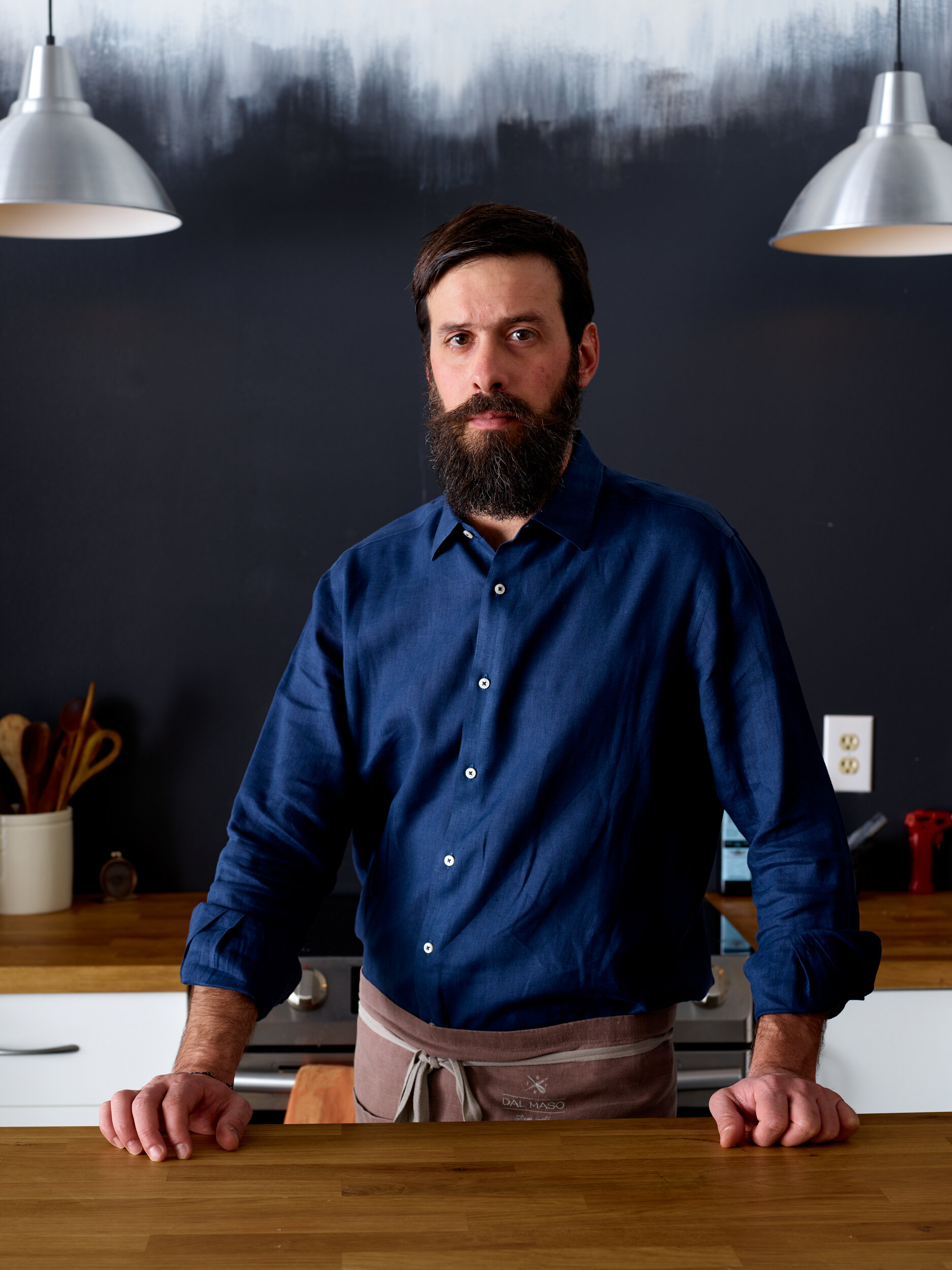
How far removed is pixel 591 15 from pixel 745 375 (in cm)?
73

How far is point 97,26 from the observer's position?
2359 millimetres

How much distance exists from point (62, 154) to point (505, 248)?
80 cm

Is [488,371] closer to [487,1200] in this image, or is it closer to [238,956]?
[238,956]

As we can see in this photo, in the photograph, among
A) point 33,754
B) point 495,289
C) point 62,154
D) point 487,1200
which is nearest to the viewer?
point 487,1200

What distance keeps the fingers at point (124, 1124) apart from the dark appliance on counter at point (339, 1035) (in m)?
0.94

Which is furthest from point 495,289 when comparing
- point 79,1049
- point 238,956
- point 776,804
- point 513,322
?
point 79,1049

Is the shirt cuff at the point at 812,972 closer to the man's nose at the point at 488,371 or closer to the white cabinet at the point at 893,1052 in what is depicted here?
the man's nose at the point at 488,371

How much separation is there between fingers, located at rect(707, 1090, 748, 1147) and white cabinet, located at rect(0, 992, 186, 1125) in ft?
3.65

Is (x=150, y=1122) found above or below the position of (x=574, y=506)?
below

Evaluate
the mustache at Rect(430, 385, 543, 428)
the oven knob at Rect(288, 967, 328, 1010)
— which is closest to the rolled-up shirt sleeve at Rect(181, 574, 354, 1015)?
the mustache at Rect(430, 385, 543, 428)

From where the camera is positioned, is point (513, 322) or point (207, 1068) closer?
point (207, 1068)

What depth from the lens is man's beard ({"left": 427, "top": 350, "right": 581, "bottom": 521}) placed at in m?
1.38

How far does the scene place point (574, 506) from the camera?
1.41 meters

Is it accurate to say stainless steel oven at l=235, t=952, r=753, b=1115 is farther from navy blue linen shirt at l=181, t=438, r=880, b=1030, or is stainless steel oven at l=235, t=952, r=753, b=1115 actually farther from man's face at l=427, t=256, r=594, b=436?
man's face at l=427, t=256, r=594, b=436
